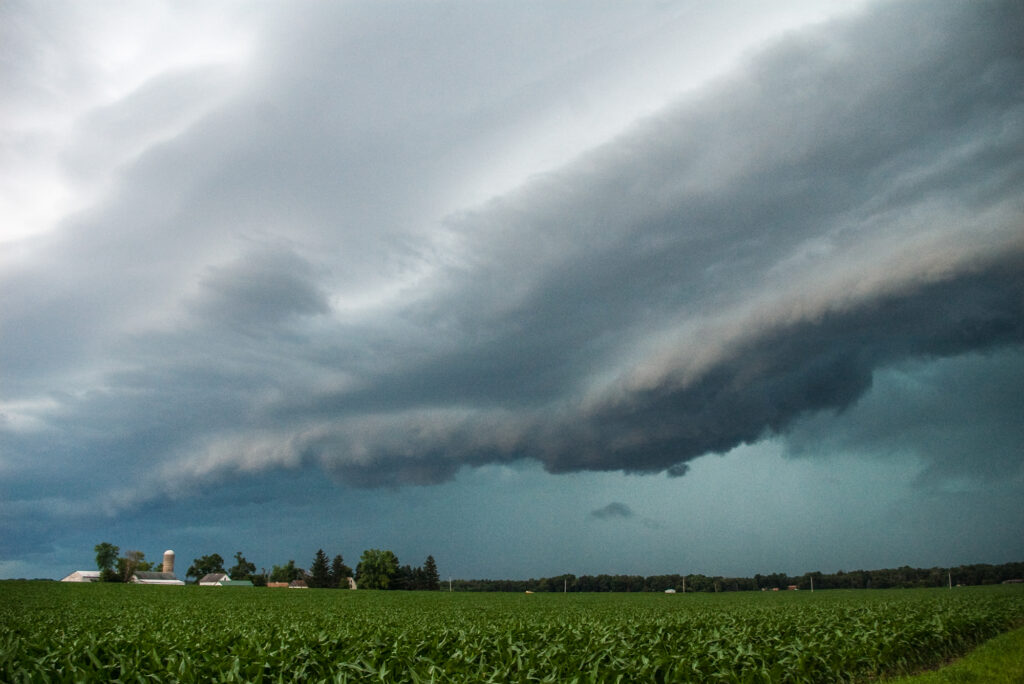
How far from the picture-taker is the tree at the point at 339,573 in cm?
14661

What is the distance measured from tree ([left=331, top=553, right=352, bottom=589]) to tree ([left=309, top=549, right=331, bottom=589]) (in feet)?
4.58

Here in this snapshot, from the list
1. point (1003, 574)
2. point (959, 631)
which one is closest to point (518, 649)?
point (959, 631)

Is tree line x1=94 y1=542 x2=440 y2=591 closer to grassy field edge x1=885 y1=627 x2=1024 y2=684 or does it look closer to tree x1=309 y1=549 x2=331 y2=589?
tree x1=309 y1=549 x2=331 y2=589

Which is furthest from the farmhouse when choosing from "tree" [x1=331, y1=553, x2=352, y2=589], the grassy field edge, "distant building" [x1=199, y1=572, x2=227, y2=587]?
the grassy field edge

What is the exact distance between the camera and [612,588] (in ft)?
452

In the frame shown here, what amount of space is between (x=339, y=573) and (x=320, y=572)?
5.34 metres

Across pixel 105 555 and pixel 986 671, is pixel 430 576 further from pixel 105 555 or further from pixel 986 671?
pixel 986 671

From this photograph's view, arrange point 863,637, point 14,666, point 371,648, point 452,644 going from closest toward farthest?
point 14,666, point 371,648, point 452,644, point 863,637

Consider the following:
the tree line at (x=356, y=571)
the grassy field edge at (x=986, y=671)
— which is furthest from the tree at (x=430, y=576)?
the grassy field edge at (x=986, y=671)

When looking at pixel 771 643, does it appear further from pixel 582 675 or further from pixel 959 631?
pixel 959 631

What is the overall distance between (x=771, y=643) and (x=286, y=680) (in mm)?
12481

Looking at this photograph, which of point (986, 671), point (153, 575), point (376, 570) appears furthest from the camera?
point (153, 575)

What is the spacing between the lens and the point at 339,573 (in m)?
149

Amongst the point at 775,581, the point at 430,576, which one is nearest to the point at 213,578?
the point at 430,576
